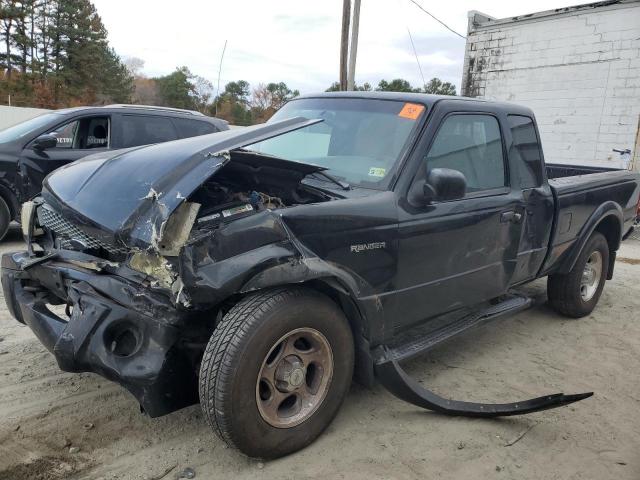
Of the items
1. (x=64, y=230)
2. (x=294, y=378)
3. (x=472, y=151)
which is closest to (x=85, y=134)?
(x=64, y=230)

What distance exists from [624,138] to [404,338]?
1098 centimetres

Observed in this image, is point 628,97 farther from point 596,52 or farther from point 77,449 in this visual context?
point 77,449

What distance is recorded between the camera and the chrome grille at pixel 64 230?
282cm

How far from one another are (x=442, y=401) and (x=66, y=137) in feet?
21.0

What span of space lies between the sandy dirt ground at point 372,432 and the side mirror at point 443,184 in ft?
4.41

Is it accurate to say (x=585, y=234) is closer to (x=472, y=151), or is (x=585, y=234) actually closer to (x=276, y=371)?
(x=472, y=151)

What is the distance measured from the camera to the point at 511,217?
396 cm

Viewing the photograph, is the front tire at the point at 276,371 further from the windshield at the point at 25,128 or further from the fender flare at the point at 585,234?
the windshield at the point at 25,128

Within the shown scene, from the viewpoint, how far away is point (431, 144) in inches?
134

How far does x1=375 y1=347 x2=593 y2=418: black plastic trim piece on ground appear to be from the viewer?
3070 mm

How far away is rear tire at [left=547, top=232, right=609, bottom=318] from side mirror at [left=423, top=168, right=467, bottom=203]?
8.25 feet

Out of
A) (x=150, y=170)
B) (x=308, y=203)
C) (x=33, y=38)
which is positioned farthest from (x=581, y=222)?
(x=33, y=38)

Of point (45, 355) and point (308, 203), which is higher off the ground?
point (308, 203)

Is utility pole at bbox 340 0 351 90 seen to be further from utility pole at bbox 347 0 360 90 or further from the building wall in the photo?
the building wall
